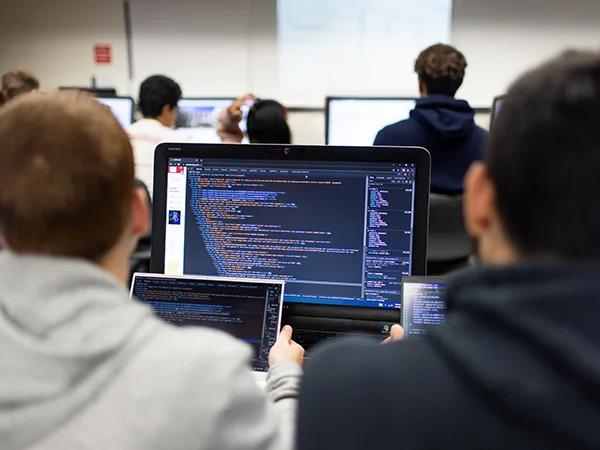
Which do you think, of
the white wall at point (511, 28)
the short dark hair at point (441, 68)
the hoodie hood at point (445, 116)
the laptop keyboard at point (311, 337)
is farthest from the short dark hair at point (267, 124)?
the white wall at point (511, 28)

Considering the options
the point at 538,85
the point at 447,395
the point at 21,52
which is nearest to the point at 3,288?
the point at 447,395

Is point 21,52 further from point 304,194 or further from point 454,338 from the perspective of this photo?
point 454,338

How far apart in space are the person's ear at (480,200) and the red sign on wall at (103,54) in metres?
4.97

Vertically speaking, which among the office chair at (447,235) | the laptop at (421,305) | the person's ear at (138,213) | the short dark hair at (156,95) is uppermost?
the short dark hair at (156,95)

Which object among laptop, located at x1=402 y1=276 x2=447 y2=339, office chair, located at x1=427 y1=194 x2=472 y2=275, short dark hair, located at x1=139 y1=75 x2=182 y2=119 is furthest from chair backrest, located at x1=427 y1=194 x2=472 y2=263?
short dark hair, located at x1=139 y1=75 x2=182 y2=119

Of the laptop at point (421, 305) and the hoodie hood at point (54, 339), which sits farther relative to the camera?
the laptop at point (421, 305)

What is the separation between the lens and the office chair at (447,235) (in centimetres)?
186

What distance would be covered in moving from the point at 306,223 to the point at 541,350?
2.17 ft

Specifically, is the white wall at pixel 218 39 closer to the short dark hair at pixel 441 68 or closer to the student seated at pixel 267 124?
the short dark hair at pixel 441 68

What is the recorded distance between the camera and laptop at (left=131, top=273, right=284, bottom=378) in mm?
979

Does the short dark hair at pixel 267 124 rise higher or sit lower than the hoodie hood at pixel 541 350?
higher

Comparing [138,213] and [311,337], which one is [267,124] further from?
[138,213]

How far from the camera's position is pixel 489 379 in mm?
425

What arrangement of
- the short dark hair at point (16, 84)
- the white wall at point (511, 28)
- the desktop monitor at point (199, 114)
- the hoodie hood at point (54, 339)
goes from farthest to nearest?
the white wall at point (511, 28) < the desktop monitor at point (199, 114) < the short dark hair at point (16, 84) < the hoodie hood at point (54, 339)
